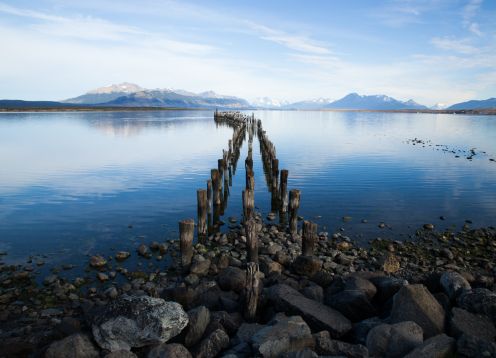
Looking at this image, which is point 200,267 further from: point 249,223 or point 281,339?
point 281,339

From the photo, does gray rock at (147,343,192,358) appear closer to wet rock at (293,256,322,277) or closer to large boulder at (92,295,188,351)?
large boulder at (92,295,188,351)

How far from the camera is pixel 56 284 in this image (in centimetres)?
1141

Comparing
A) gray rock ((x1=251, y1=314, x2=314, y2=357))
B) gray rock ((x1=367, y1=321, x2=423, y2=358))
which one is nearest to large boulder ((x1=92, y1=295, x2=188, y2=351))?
gray rock ((x1=251, y1=314, x2=314, y2=357))

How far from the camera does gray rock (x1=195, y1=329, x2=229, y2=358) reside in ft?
22.6

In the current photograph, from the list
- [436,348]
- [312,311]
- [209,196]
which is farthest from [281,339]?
[209,196]

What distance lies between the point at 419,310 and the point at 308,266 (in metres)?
4.68

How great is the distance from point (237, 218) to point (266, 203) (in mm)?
3344

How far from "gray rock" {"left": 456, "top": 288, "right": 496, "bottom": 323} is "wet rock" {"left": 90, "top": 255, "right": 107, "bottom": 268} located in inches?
446

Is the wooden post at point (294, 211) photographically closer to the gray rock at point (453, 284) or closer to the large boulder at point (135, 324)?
the gray rock at point (453, 284)

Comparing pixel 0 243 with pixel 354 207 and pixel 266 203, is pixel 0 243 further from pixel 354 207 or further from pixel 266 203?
pixel 354 207

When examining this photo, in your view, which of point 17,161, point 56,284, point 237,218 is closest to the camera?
point 56,284

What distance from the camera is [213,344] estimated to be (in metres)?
7.00

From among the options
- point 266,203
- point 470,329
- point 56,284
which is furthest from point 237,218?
point 470,329

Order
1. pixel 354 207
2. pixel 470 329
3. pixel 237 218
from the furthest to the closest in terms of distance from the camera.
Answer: pixel 354 207, pixel 237 218, pixel 470 329
